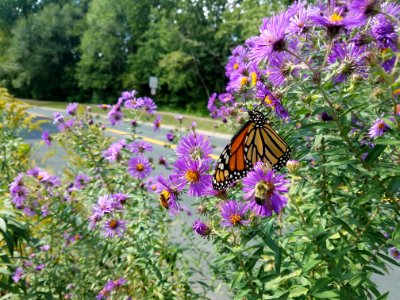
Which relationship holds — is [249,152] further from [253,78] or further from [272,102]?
[253,78]

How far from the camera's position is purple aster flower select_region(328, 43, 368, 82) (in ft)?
3.50


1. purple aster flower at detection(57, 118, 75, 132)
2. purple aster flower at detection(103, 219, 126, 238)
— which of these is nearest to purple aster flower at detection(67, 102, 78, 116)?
purple aster flower at detection(57, 118, 75, 132)

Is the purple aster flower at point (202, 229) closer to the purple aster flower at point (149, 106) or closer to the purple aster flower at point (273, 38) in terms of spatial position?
the purple aster flower at point (273, 38)

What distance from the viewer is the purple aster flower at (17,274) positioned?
2.04 m

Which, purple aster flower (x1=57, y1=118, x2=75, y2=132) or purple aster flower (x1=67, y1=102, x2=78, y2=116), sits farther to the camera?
purple aster flower (x1=67, y1=102, x2=78, y2=116)

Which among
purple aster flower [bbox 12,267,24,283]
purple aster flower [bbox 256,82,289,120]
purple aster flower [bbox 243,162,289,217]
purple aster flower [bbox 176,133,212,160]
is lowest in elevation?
purple aster flower [bbox 12,267,24,283]

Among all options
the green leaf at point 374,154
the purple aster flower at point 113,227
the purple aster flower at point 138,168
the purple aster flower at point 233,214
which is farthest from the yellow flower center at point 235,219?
the purple aster flower at point 138,168

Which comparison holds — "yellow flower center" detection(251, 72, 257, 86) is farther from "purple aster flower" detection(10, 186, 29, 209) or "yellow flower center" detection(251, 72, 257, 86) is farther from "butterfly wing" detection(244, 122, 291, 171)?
"purple aster flower" detection(10, 186, 29, 209)

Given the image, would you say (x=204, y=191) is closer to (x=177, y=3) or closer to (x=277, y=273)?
(x=277, y=273)

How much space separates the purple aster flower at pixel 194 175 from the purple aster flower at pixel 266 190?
260mm

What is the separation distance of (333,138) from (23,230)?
1.53 metres

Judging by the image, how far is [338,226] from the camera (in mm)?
1110

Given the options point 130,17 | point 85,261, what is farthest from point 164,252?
point 130,17

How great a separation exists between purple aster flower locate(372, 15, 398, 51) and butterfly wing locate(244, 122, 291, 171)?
16.0 inches
